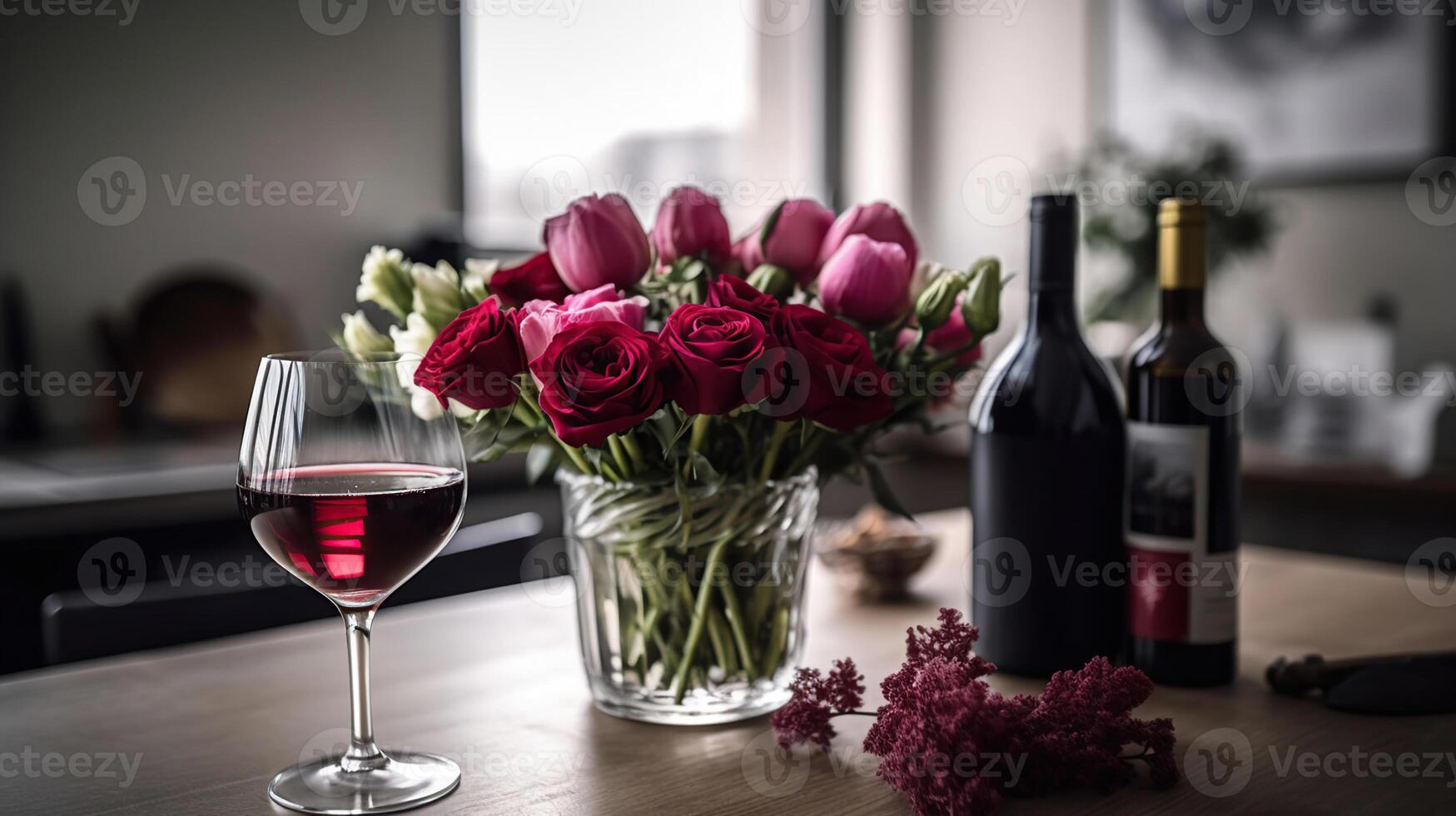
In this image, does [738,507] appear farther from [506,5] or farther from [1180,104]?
[1180,104]

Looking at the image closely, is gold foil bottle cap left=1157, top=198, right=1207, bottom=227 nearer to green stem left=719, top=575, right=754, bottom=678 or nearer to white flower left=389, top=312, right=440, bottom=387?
green stem left=719, top=575, right=754, bottom=678

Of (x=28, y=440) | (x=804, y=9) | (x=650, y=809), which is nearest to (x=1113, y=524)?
(x=650, y=809)

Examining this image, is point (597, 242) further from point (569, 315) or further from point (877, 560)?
point (877, 560)

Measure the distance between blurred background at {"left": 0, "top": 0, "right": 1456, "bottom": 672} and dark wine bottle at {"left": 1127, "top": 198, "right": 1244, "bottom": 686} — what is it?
1227 mm

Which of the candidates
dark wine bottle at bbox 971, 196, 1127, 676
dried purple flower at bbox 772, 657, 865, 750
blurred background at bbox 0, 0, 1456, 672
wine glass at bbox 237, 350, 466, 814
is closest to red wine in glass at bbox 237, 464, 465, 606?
wine glass at bbox 237, 350, 466, 814

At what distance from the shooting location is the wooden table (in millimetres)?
613

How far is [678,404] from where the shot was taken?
2.08 ft

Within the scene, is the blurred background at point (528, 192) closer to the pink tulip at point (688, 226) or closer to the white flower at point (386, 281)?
the white flower at point (386, 281)

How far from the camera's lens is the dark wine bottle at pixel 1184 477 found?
2.51 ft

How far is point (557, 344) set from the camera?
0.60 meters

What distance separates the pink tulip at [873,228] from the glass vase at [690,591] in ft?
0.51

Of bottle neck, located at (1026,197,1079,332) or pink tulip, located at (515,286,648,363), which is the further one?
bottle neck, located at (1026,197,1079,332)

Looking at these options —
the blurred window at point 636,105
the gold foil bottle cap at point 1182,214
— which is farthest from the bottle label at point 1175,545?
the blurred window at point 636,105

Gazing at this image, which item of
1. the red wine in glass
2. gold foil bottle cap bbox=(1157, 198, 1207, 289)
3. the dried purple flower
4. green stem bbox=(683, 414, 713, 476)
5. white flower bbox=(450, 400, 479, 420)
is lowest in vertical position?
the dried purple flower
